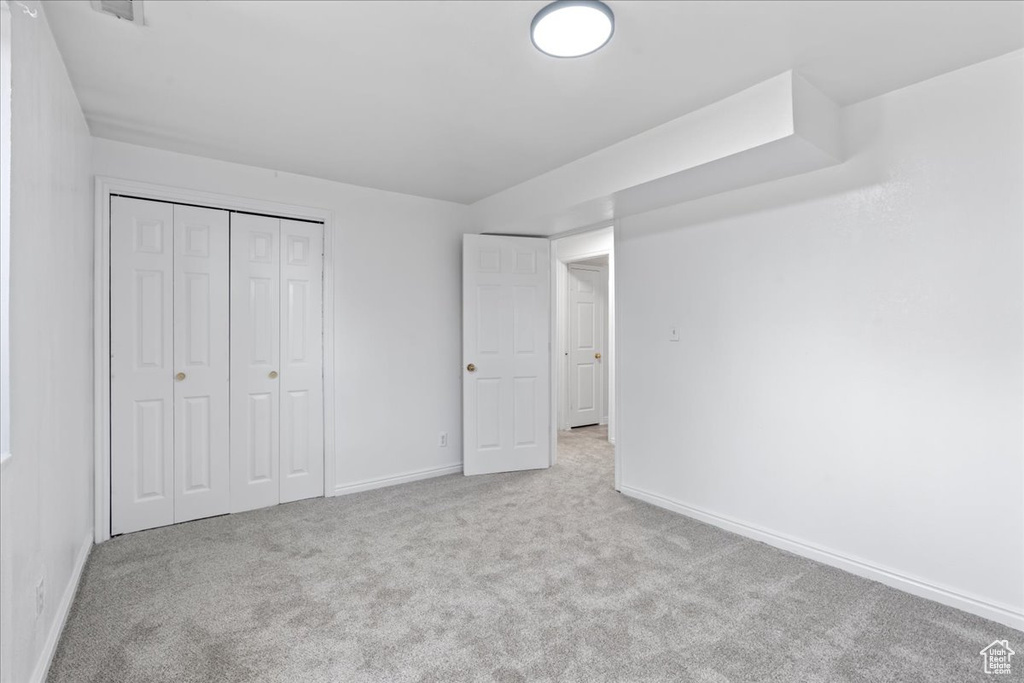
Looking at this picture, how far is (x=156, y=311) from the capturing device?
3.15 m

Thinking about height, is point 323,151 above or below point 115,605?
above

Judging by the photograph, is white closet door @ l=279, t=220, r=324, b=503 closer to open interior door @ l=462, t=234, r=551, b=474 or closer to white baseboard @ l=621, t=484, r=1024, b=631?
open interior door @ l=462, t=234, r=551, b=474

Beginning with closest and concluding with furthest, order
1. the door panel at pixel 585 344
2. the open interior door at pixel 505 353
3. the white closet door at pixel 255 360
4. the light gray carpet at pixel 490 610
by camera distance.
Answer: the light gray carpet at pixel 490 610 → the white closet door at pixel 255 360 → the open interior door at pixel 505 353 → the door panel at pixel 585 344

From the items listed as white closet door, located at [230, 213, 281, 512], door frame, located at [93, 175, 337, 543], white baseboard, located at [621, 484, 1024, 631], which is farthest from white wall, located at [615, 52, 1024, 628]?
door frame, located at [93, 175, 337, 543]

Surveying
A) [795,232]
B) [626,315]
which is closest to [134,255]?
[626,315]

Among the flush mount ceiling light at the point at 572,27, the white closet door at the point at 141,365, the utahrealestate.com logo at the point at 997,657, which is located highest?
the flush mount ceiling light at the point at 572,27

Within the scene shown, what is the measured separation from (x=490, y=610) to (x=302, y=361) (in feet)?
7.57

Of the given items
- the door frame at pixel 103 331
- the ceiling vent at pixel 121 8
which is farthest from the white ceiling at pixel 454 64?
the door frame at pixel 103 331

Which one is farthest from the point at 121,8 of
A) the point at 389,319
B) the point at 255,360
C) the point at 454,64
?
the point at 389,319

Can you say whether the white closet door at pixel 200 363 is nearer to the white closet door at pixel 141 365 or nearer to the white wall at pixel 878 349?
the white closet door at pixel 141 365

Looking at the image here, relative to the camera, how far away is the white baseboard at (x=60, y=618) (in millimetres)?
1761

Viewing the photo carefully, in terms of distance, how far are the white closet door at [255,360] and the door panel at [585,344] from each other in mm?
3734

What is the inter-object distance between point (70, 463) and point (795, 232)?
3.81m

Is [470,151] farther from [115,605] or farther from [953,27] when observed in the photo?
[115,605]
